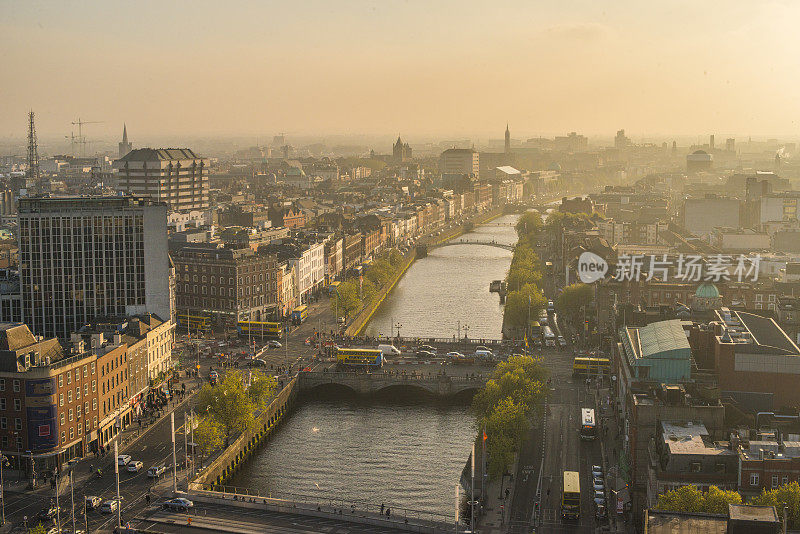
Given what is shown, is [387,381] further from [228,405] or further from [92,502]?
[92,502]

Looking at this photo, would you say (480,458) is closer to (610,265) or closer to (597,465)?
(597,465)

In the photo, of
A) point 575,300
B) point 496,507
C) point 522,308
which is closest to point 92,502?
point 496,507

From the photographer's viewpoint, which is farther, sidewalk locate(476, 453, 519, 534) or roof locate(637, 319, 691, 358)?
roof locate(637, 319, 691, 358)

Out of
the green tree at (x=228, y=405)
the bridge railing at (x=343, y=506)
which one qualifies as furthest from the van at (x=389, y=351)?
the bridge railing at (x=343, y=506)

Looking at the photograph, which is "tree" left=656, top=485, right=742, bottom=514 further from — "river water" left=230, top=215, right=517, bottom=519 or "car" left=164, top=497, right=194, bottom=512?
"car" left=164, top=497, right=194, bottom=512

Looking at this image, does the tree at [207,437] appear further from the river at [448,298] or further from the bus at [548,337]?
the river at [448,298]

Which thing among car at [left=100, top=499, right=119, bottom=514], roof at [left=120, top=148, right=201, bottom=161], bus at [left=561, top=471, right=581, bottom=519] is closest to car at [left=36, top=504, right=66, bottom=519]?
car at [left=100, top=499, right=119, bottom=514]
